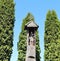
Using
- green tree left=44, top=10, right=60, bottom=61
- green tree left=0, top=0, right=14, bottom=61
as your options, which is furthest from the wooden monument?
green tree left=44, top=10, right=60, bottom=61

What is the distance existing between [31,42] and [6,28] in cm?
1154

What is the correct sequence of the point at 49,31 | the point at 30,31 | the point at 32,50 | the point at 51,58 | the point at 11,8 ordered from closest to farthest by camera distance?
the point at 32,50
the point at 30,31
the point at 11,8
the point at 51,58
the point at 49,31

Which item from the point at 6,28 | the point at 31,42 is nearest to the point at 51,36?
the point at 6,28

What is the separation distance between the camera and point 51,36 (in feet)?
94.4

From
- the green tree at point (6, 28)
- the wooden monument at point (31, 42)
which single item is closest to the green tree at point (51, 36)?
the green tree at point (6, 28)

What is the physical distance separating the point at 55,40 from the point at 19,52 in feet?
15.7

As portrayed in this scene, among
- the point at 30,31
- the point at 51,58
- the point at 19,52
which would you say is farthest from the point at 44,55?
the point at 30,31

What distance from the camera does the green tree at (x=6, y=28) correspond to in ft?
74.5

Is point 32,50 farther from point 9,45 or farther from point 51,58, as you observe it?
point 51,58

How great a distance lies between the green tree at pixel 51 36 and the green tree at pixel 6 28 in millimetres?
6070

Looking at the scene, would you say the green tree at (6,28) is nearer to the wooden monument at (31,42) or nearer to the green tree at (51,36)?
the green tree at (51,36)

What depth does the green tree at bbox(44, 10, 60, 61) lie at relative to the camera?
2748 cm

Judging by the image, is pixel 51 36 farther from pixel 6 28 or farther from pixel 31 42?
pixel 31 42

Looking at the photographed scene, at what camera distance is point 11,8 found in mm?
25391
